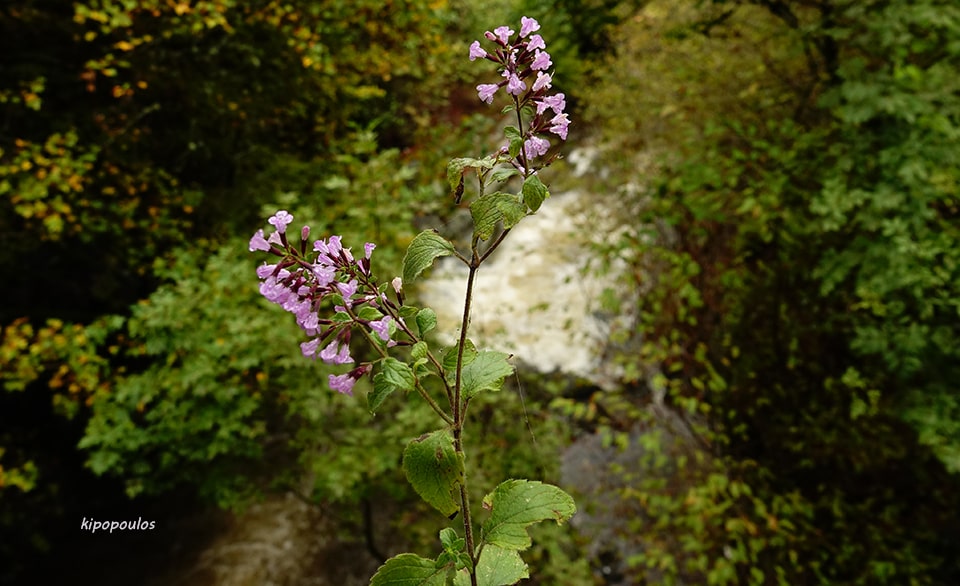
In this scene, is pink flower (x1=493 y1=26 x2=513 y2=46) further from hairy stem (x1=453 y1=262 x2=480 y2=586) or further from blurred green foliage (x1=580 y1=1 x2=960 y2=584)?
blurred green foliage (x1=580 y1=1 x2=960 y2=584)

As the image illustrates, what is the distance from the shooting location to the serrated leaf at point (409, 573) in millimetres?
824

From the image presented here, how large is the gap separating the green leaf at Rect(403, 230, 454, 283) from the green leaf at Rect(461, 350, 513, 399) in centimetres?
21

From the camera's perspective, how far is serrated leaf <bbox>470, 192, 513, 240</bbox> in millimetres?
794

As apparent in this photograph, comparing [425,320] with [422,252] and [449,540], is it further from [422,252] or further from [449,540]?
[449,540]

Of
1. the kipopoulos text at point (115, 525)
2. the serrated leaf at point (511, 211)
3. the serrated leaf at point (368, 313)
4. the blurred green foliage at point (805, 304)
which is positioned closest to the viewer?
the serrated leaf at point (511, 211)

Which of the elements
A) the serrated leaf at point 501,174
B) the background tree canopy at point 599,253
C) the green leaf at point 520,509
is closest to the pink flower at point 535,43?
the serrated leaf at point 501,174

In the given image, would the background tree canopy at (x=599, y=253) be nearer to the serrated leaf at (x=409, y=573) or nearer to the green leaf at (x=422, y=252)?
the serrated leaf at (x=409, y=573)

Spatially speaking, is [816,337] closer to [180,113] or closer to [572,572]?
[572,572]

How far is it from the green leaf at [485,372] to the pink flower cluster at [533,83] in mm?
356

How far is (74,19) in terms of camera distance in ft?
11.8

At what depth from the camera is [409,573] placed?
843 millimetres

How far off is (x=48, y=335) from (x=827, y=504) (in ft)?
16.3

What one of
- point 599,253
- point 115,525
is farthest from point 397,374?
point 115,525

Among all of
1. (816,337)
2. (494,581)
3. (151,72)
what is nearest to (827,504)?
(816,337)
